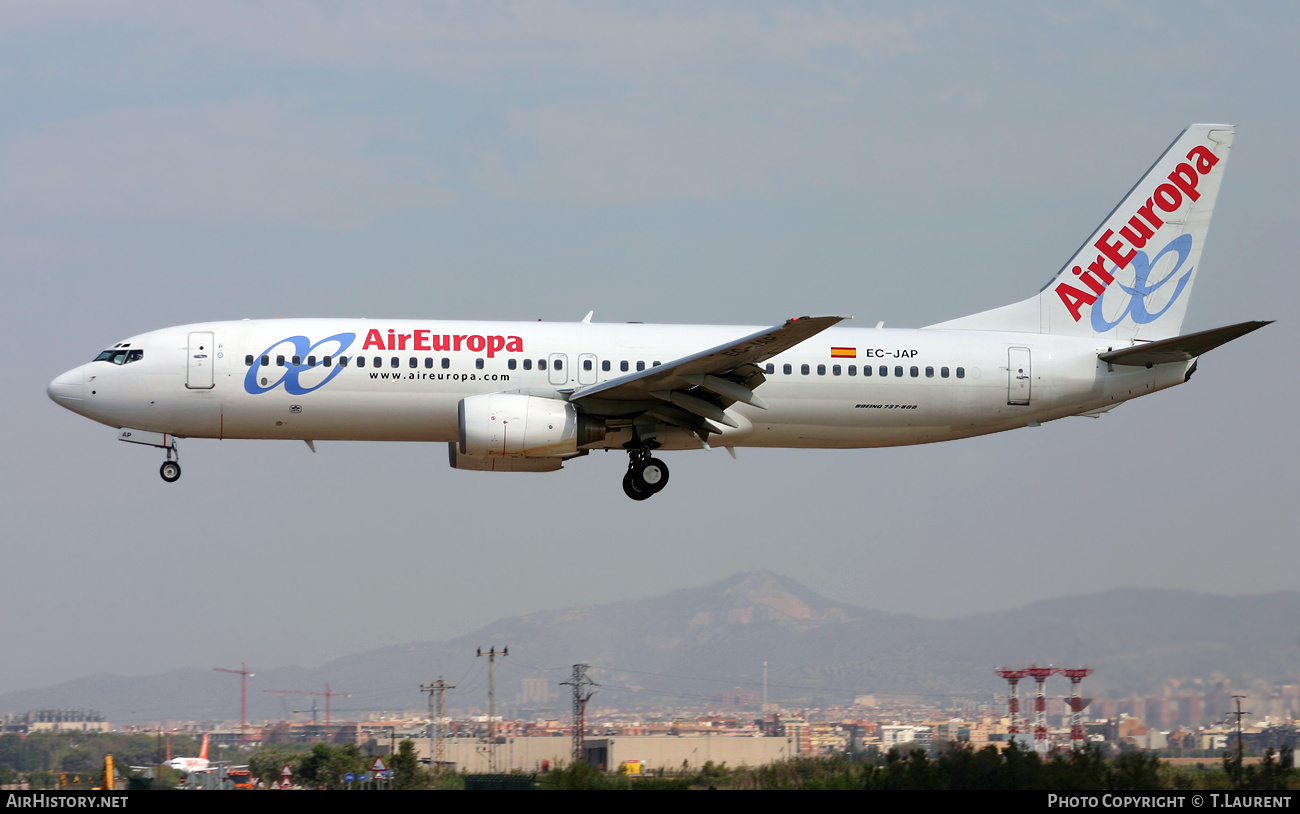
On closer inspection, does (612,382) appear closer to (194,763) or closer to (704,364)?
(704,364)

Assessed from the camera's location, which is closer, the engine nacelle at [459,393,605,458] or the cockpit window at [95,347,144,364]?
the engine nacelle at [459,393,605,458]

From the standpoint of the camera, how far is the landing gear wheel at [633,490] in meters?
31.2

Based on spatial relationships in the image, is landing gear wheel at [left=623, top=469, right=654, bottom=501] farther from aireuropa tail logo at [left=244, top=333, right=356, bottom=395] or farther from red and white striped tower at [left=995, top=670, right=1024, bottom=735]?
red and white striped tower at [left=995, top=670, right=1024, bottom=735]

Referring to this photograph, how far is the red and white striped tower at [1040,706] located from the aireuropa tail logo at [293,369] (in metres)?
15.8

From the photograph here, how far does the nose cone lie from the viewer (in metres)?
30.0

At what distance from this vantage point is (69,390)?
3005 cm

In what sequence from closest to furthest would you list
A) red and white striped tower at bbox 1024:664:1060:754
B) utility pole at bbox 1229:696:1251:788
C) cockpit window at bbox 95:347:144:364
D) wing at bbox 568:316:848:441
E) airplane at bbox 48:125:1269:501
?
utility pole at bbox 1229:696:1251:788, red and white striped tower at bbox 1024:664:1060:754, wing at bbox 568:316:848:441, airplane at bbox 48:125:1269:501, cockpit window at bbox 95:347:144:364

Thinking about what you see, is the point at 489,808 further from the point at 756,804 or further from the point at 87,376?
the point at 87,376

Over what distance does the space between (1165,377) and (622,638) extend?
15.4 metres

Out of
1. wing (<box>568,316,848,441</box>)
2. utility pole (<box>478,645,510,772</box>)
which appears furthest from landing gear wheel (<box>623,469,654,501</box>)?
utility pole (<box>478,645,510,772</box>)

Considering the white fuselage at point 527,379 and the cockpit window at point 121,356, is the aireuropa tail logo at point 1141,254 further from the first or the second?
the cockpit window at point 121,356

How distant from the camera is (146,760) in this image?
3003cm

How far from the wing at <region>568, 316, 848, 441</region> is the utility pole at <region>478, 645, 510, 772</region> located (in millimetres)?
7356

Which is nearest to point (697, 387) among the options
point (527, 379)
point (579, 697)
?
point (527, 379)
